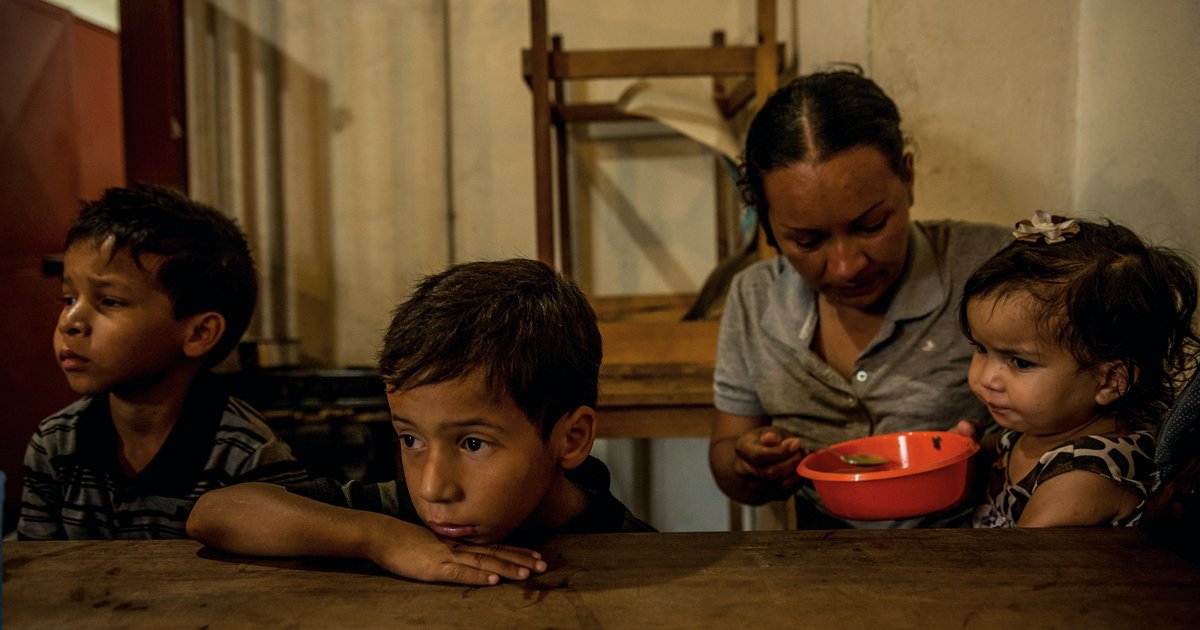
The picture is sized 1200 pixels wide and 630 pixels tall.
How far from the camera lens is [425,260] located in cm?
337

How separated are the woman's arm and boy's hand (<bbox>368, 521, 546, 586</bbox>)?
66 cm

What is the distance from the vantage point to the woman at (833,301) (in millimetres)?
1524

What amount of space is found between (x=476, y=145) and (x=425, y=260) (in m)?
0.49

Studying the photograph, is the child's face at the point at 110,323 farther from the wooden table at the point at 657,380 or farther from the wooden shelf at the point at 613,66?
the wooden shelf at the point at 613,66

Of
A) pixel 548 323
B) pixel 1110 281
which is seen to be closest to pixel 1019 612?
pixel 548 323

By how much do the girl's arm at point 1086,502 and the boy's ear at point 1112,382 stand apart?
172mm

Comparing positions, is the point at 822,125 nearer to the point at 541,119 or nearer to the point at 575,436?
the point at 575,436

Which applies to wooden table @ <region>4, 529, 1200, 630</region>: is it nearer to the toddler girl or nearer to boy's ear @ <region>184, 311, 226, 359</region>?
the toddler girl

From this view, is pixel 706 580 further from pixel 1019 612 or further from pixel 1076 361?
pixel 1076 361

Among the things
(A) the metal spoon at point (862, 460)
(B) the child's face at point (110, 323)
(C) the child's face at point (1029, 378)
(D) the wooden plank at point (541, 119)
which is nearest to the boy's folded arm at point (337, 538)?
(B) the child's face at point (110, 323)

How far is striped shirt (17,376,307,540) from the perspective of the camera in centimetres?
154

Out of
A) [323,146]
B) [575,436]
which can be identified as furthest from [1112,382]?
[323,146]

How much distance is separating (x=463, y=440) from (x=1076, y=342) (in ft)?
3.03

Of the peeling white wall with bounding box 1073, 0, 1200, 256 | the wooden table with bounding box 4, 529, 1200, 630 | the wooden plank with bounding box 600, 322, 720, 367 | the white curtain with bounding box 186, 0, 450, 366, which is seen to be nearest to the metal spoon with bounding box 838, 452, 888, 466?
the wooden table with bounding box 4, 529, 1200, 630
